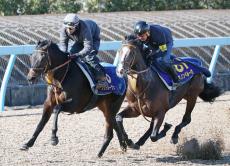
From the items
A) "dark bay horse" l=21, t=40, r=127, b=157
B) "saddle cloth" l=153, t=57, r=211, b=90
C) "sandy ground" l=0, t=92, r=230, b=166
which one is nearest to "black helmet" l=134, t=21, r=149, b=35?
"saddle cloth" l=153, t=57, r=211, b=90

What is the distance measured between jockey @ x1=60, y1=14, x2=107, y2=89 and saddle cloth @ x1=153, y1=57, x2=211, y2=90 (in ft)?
2.86

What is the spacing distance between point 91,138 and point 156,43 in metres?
2.30

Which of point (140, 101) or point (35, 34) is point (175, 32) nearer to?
point (35, 34)

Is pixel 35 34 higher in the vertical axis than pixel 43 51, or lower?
lower

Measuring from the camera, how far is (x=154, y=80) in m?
10.4

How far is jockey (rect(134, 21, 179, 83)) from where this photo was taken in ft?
33.9

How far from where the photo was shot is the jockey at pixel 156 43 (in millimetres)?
10336

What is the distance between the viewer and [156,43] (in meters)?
10.6

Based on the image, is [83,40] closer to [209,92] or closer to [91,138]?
[91,138]

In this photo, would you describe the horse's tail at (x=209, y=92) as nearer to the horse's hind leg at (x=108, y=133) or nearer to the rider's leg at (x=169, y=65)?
the rider's leg at (x=169, y=65)

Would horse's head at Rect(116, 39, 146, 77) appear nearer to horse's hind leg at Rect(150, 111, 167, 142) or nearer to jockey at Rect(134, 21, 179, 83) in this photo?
jockey at Rect(134, 21, 179, 83)

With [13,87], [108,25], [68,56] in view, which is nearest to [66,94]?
[68,56]

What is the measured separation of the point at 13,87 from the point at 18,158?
767 cm

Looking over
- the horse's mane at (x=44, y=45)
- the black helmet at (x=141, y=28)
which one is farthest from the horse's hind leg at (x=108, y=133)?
the horse's mane at (x=44, y=45)
